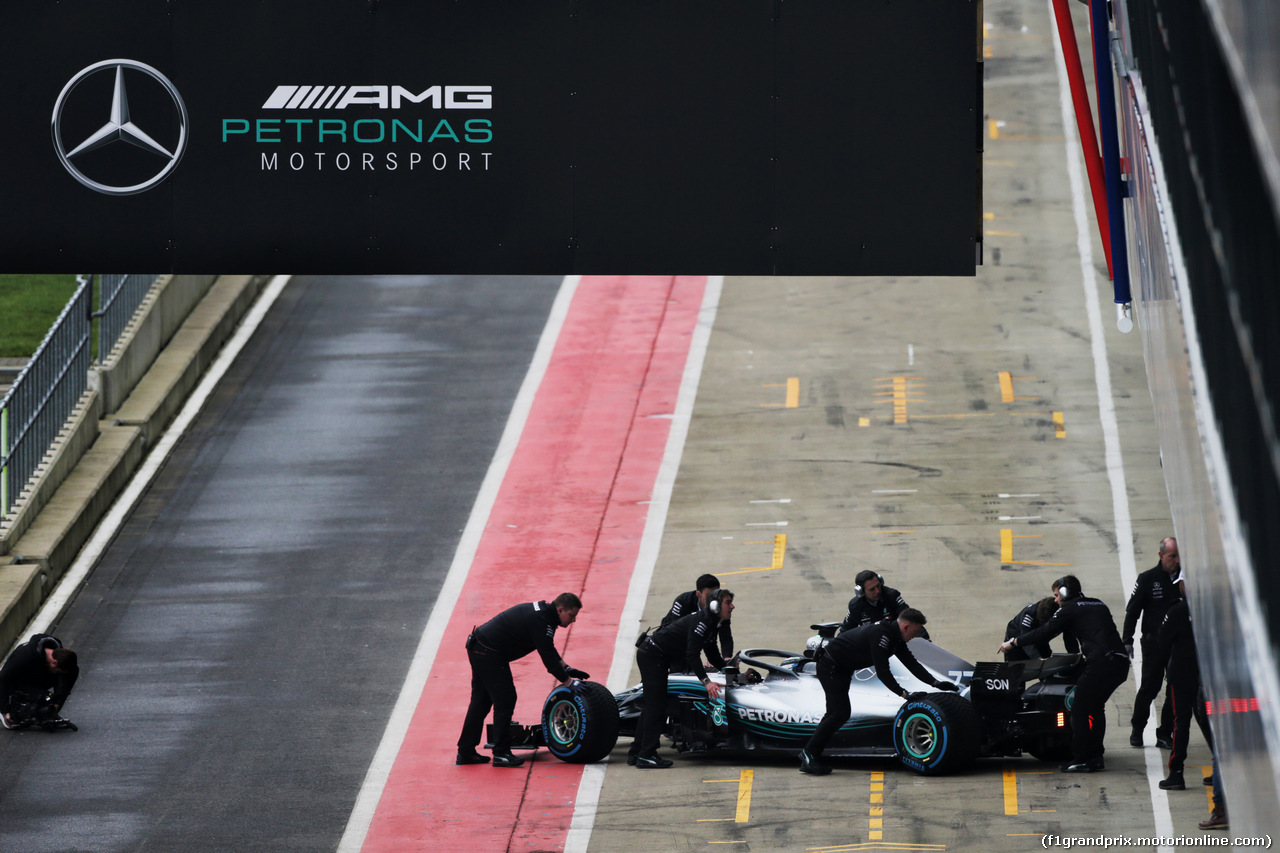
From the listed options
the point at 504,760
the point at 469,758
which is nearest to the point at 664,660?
the point at 504,760

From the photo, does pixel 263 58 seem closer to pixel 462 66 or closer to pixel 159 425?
pixel 462 66

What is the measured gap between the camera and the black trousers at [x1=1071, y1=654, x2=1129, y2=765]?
15.7 m

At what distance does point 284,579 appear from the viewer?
22.7 m

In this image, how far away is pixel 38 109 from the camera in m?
13.2

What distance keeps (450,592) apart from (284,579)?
2.05 m

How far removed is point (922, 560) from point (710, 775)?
646 cm

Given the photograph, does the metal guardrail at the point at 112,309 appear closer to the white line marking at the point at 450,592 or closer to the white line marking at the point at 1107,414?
the white line marking at the point at 450,592

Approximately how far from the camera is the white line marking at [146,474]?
2219cm

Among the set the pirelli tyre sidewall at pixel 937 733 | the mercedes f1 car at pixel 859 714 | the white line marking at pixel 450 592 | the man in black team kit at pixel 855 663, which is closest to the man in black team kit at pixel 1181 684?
the mercedes f1 car at pixel 859 714

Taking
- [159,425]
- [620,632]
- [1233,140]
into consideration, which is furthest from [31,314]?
[1233,140]

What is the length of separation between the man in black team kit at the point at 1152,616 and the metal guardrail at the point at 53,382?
43.4 ft

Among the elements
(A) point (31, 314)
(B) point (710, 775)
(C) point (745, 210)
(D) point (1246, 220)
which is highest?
(D) point (1246, 220)

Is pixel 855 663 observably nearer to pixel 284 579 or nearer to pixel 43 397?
pixel 284 579

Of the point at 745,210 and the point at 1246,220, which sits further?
the point at 745,210
